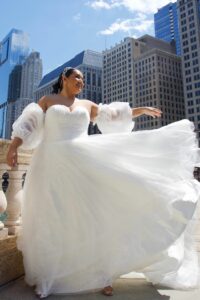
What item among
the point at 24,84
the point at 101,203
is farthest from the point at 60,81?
the point at 24,84

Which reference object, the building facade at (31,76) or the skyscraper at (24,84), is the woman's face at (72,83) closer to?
the skyscraper at (24,84)

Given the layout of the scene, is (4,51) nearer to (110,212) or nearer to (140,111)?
(140,111)

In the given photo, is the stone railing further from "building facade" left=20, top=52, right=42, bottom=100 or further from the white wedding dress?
"building facade" left=20, top=52, right=42, bottom=100

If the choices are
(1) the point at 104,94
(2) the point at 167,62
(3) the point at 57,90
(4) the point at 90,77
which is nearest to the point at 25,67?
(4) the point at 90,77

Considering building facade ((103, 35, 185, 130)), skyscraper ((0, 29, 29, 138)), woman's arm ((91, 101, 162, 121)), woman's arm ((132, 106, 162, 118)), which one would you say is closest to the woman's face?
woman's arm ((91, 101, 162, 121))

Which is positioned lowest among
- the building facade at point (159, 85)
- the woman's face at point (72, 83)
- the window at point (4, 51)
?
the woman's face at point (72, 83)

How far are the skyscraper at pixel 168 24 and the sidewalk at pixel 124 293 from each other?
149 meters

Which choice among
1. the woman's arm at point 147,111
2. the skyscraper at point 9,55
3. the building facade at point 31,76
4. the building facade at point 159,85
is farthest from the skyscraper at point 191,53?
the skyscraper at point 9,55

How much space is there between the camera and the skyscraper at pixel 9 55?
125 metres

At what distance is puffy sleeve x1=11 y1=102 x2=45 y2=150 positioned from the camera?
2.43 meters

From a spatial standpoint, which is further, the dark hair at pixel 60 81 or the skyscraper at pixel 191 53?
the skyscraper at pixel 191 53

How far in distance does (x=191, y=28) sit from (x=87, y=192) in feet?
273

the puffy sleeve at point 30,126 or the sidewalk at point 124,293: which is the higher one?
the puffy sleeve at point 30,126

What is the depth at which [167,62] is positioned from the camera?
269ft
